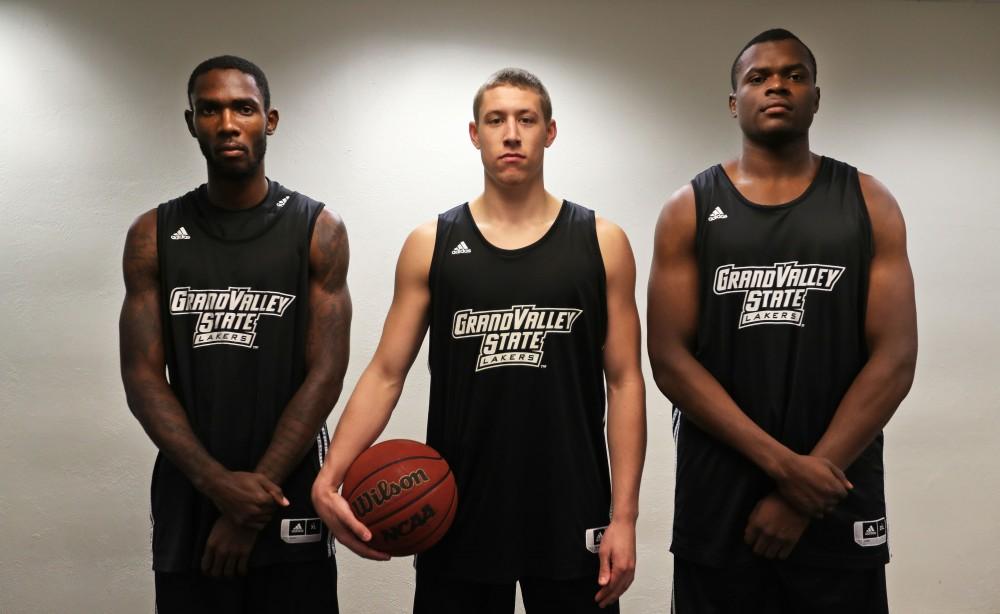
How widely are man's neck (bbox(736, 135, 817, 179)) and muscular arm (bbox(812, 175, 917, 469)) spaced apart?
0.17 metres

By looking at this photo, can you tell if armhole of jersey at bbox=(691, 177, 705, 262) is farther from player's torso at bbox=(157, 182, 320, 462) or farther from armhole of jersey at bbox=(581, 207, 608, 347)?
player's torso at bbox=(157, 182, 320, 462)

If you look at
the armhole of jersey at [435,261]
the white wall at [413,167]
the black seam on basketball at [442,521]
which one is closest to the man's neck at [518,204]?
the armhole of jersey at [435,261]

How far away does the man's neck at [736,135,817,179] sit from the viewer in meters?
2.33

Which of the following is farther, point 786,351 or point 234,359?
point 234,359

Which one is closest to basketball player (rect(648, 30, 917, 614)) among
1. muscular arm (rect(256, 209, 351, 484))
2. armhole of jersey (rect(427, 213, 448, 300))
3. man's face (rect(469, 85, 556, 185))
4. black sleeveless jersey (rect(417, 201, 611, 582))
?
black sleeveless jersey (rect(417, 201, 611, 582))

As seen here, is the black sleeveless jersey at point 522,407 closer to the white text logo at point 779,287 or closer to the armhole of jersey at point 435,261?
the armhole of jersey at point 435,261

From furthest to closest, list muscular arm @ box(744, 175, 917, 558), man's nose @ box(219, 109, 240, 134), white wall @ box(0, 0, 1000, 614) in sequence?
white wall @ box(0, 0, 1000, 614) < man's nose @ box(219, 109, 240, 134) < muscular arm @ box(744, 175, 917, 558)

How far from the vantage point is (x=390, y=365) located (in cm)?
228

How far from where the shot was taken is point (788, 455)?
2.12 metres

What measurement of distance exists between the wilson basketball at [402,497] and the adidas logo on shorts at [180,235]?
0.79 meters

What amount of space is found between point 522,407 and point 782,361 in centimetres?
63

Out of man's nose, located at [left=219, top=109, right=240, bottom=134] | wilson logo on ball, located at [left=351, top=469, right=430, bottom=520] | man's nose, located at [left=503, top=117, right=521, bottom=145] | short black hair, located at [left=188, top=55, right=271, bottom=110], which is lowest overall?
wilson logo on ball, located at [left=351, top=469, right=430, bottom=520]

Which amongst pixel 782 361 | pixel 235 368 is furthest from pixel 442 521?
pixel 782 361

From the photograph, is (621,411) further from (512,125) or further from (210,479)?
(210,479)
